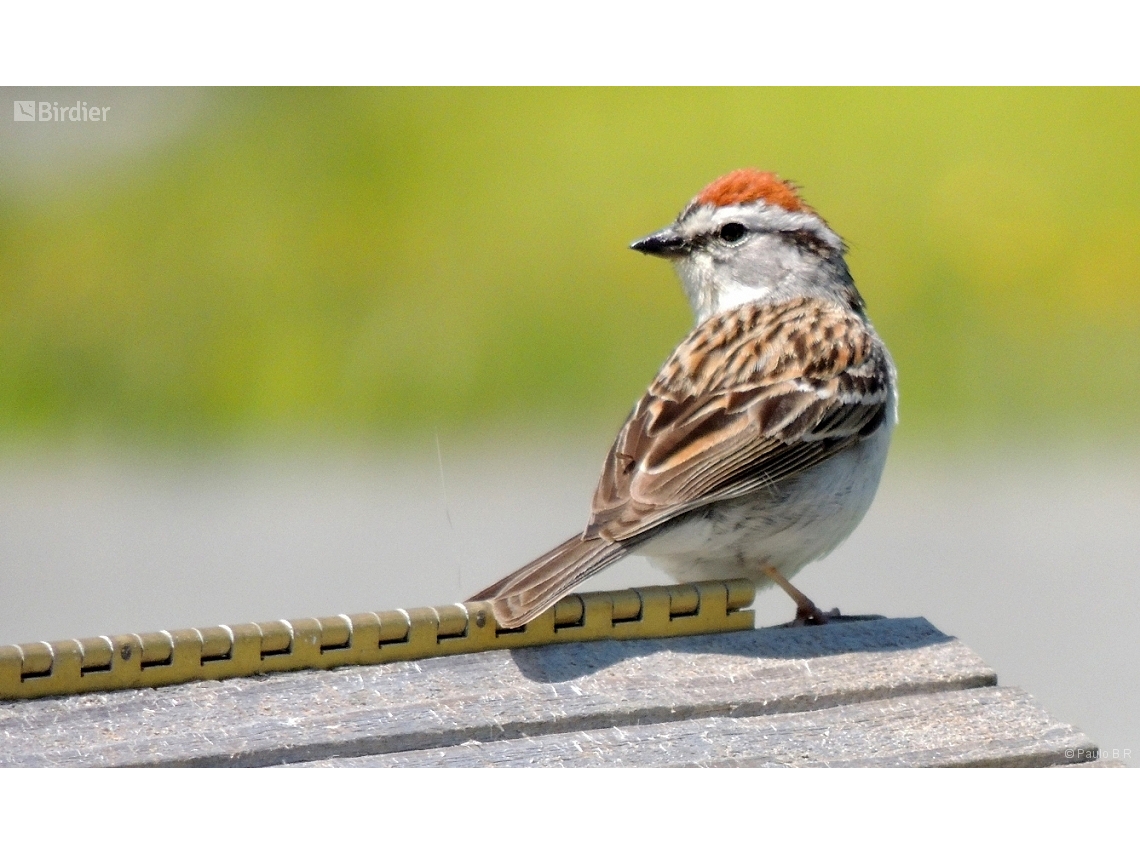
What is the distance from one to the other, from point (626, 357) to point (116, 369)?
1486 millimetres

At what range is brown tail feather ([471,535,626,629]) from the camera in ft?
9.76

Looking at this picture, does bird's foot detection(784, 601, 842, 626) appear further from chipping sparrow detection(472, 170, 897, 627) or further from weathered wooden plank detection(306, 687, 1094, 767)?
weathered wooden plank detection(306, 687, 1094, 767)

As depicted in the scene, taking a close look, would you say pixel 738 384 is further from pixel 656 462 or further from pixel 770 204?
pixel 770 204

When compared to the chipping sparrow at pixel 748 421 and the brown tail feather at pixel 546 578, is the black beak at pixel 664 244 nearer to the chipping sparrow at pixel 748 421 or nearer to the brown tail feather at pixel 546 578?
the chipping sparrow at pixel 748 421

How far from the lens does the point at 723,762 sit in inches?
109

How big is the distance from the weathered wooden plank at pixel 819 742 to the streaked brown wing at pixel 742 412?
66 cm

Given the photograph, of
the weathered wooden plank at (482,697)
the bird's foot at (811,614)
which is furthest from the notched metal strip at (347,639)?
the bird's foot at (811,614)

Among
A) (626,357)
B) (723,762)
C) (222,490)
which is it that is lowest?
(723,762)

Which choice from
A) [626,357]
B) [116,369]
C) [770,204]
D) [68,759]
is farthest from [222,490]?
A: [68,759]

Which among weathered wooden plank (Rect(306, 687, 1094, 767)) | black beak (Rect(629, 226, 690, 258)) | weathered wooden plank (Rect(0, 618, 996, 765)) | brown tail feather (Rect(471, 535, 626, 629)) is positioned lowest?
weathered wooden plank (Rect(306, 687, 1094, 767))

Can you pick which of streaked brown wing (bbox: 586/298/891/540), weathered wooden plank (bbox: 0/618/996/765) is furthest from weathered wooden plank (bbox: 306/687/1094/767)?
streaked brown wing (bbox: 586/298/891/540)

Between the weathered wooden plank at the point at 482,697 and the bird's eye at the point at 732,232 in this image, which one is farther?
the bird's eye at the point at 732,232

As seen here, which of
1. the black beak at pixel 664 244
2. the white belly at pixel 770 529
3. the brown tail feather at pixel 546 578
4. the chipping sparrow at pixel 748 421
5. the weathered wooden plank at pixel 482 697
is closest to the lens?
the weathered wooden plank at pixel 482 697

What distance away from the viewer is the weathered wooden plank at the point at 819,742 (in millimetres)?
2762
